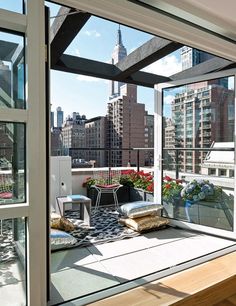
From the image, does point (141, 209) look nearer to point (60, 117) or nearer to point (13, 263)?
point (13, 263)

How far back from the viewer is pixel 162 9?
2.09 metres

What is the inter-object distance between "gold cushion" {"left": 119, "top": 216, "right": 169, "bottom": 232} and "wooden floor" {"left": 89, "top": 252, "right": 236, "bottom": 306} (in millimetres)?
1205

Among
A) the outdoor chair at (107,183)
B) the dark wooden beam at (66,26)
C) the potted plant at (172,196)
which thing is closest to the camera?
the dark wooden beam at (66,26)

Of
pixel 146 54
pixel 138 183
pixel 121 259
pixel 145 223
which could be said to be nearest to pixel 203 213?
pixel 145 223

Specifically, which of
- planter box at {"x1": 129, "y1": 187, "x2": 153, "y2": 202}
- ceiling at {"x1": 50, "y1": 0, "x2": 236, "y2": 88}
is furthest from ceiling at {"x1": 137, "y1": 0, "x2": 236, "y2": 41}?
planter box at {"x1": 129, "y1": 187, "x2": 153, "y2": 202}

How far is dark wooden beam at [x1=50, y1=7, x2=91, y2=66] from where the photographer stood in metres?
2.40

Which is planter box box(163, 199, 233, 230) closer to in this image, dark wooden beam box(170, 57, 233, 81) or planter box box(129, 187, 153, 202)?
planter box box(129, 187, 153, 202)

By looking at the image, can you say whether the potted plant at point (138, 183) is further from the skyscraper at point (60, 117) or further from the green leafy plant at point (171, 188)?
the skyscraper at point (60, 117)

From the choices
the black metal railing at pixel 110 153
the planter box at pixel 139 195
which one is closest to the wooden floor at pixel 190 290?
the planter box at pixel 139 195

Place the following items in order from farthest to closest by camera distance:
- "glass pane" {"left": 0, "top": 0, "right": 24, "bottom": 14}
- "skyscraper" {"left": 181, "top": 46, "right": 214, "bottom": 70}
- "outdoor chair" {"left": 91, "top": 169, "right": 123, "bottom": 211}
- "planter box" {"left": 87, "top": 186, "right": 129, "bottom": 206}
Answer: "planter box" {"left": 87, "top": 186, "right": 129, "bottom": 206} < "outdoor chair" {"left": 91, "top": 169, "right": 123, "bottom": 211} < "skyscraper" {"left": 181, "top": 46, "right": 214, "bottom": 70} < "glass pane" {"left": 0, "top": 0, "right": 24, "bottom": 14}

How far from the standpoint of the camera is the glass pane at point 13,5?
1.51 meters

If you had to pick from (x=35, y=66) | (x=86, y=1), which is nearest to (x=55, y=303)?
(x=35, y=66)

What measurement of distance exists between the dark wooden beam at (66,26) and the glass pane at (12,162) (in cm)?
123

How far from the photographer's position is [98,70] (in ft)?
13.1
